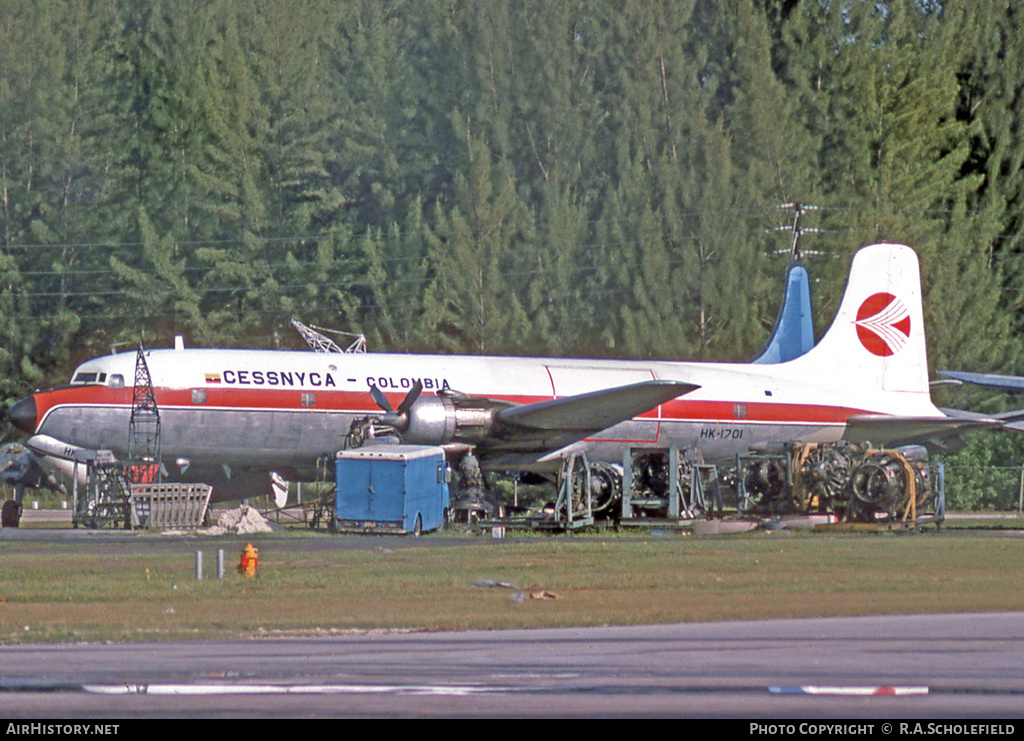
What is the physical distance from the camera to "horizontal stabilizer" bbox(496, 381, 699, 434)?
35031 mm

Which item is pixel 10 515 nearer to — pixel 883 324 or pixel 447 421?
pixel 447 421

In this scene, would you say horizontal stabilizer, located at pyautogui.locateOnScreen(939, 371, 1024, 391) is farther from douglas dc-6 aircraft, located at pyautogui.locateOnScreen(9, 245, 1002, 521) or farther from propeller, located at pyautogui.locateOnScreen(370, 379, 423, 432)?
propeller, located at pyautogui.locateOnScreen(370, 379, 423, 432)

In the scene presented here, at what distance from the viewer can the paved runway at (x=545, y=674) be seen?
31.5 ft

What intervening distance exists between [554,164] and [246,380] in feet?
115

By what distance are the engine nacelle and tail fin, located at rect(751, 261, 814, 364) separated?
49.9 ft

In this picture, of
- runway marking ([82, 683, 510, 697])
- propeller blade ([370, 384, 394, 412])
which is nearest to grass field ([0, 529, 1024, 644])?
runway marking ([82, 683, 510, 697])

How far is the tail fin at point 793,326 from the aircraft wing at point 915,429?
4712mm

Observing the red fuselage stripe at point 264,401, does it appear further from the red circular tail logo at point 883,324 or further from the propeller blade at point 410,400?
the red circular tail logo at point 883,324

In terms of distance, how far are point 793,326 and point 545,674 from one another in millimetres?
37987

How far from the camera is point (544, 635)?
14258 millimetres

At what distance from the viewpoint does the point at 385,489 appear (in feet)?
102

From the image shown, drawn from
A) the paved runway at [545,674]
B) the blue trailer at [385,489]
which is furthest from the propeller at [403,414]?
the paved runway at [545,674]

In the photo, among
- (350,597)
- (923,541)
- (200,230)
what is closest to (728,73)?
(200,230)

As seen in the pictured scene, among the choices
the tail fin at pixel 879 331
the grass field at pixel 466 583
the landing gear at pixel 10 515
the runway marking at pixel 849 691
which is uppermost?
the tail fin at pixel 879 331
